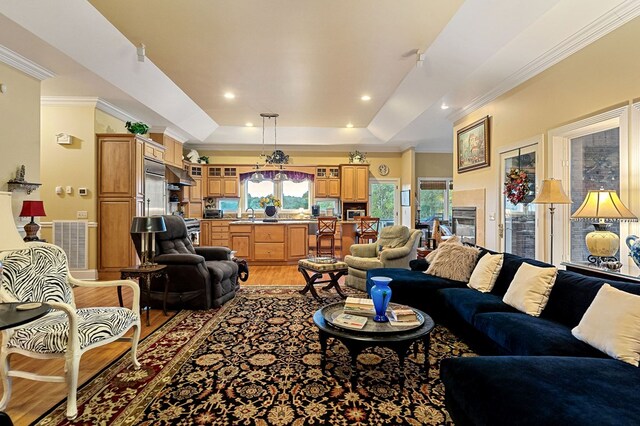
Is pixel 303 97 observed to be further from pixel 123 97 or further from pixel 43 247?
pixel 43 247

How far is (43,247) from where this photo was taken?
2.39 meters

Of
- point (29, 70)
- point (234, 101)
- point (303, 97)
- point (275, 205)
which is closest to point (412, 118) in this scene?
point (303, 97)

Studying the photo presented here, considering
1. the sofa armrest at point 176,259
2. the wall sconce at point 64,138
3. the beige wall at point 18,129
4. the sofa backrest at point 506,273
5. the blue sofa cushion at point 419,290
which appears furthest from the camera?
the wall sconce at point 64,138

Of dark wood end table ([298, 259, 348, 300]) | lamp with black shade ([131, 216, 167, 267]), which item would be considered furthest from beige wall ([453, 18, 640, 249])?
lamp with black shade ([131, 216, 167, 267])

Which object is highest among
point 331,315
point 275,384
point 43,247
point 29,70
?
point 29,70

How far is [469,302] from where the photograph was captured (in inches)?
109

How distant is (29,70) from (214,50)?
7.11 ft

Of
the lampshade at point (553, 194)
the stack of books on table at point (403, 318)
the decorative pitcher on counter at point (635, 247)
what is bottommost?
the stack of books on table at point (403, 318)

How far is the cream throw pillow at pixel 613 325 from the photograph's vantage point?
1703mm

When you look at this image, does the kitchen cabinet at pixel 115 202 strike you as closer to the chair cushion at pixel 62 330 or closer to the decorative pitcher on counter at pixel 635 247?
the chair cushion at pixel 62 330

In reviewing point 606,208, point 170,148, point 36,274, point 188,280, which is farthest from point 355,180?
point 36,274

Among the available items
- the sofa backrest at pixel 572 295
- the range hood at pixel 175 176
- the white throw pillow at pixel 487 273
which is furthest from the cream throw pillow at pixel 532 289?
the range hood at pixel 175 176

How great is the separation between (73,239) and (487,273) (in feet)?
19.4

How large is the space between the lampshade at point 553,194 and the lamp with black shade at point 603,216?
32 centimetres
